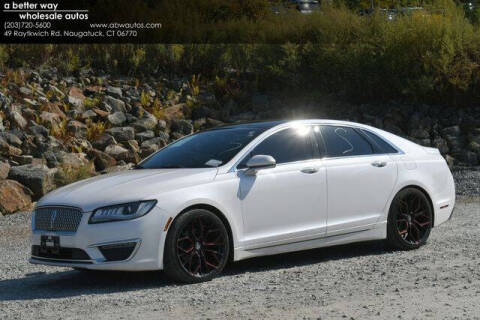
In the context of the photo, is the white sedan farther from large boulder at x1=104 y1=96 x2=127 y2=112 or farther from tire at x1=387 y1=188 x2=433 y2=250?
large boulder at x1=104 y1=96 x2=127 y2=112

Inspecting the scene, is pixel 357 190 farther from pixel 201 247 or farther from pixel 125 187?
pixel 125 187

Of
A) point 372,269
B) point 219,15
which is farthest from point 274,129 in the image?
point 219,15

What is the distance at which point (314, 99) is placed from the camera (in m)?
21.2

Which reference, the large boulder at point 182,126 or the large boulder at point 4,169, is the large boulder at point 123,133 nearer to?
the large boulder at point 182,126

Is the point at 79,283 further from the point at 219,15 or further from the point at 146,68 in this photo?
the point at 219,15

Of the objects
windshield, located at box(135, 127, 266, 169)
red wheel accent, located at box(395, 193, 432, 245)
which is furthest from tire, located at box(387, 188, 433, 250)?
windshield, located at box(135, 127, 266, 169)

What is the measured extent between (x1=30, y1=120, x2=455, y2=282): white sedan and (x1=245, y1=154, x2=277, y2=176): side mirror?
2 cm

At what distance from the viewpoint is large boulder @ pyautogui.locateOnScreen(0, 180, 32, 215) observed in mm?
14867

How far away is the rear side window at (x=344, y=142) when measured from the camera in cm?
929

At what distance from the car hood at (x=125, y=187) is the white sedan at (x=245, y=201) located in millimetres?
12

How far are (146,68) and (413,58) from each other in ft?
23.5

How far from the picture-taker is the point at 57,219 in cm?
792

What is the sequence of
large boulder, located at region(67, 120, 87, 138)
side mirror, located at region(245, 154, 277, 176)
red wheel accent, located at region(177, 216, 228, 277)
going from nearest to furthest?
red wheel accent, located at region(177, 216, 228, 277) < side mirror, located at region(245, 154, 277, 176) < large boulder, located at region(67, 120, 87, 138)

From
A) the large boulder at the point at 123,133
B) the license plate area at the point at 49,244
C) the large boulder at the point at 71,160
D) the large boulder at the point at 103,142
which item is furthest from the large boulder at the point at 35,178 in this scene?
the license plate area at the point at 49,244
